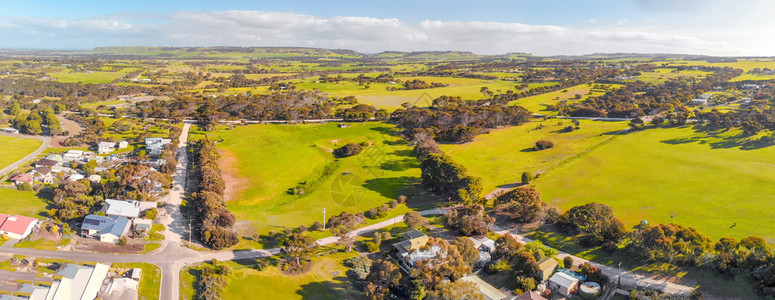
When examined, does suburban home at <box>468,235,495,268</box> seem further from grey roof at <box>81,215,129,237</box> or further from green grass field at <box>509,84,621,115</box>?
green grass field at <box>509,84,621,115</box>

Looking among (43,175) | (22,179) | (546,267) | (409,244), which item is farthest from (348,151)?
(22,179)

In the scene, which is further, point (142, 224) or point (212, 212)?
point (212, 212)

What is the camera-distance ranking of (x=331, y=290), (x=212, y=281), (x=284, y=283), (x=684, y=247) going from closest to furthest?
(x=212, y=281), (x=331, y=290), (x=684, y=247), (x=284, y=283)

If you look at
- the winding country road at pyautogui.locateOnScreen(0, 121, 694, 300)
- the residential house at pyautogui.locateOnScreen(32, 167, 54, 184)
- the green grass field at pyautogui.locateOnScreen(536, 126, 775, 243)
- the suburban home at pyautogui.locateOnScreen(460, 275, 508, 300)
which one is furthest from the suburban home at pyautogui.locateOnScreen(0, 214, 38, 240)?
the green grass field at pyautogui.locateOnScreen(536, 126, 775, 243)

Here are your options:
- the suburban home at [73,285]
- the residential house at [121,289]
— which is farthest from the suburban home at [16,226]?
the residential house at [121,289]

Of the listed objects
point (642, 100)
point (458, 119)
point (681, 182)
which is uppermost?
point (642, 100)

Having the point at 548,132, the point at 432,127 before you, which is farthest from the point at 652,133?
the point at 432,127

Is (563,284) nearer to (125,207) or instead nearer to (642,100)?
(125,207)
